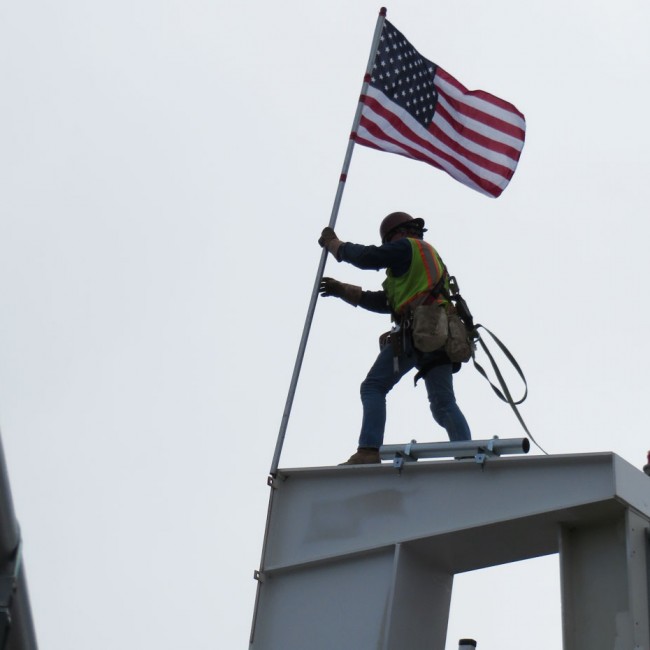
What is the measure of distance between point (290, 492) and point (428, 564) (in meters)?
1.22

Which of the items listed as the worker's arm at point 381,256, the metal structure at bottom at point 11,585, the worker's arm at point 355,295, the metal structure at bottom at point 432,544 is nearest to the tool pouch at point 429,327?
the worker's arm at point 381,256

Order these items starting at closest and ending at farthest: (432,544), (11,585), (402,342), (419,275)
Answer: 1. (11,585)
2. (432,544)
3. (402,342)
4. (419,275)

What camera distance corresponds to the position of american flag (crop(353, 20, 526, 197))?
45.3 feet

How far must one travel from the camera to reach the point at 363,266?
12375mm

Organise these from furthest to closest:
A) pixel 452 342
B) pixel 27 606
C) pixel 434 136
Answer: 1. pixel 434 136
2. pixel 452 342
3. pixel 27 606

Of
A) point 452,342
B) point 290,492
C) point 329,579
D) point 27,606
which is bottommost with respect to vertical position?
point 27,606

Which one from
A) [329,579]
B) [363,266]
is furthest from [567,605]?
[363,266]

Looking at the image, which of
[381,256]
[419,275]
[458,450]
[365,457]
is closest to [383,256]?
[381,256]

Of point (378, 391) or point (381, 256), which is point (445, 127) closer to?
point (381, 256)

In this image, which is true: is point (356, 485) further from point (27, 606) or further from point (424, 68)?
point (424, 68)

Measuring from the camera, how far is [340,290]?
12.9 meters

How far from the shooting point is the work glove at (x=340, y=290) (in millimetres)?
12922

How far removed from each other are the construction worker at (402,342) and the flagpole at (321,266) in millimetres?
376

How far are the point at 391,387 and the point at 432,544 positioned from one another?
166 centimetres
